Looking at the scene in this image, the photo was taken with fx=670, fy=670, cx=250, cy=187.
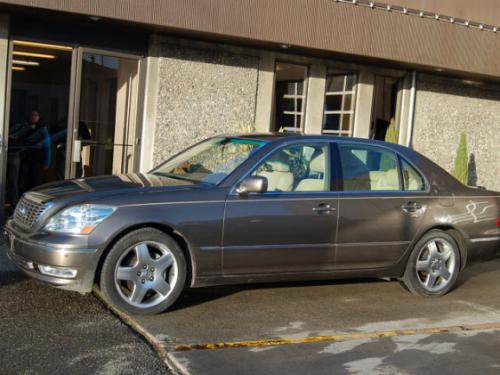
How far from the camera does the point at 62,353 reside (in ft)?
15.0

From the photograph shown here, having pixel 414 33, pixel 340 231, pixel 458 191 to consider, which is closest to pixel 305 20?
pixel 414 33

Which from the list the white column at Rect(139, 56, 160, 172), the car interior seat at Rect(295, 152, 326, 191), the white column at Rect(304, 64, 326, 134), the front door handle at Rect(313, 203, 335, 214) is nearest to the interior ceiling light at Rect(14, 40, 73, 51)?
the white column at Rect(139, 56, 160, 172)

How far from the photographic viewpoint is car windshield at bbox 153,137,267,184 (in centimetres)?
610

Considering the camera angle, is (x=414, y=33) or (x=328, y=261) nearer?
(x=328, y=261)

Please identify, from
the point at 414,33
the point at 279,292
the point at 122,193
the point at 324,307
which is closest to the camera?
the point at 122,193

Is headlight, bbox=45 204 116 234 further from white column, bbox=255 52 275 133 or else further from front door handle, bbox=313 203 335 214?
white column, bbox=255 52 275 133

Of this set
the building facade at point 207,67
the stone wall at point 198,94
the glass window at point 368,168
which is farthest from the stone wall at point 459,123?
the glass window at point 368,168

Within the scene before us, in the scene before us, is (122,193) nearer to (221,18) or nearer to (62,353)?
(62,353)

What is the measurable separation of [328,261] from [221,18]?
15.0ft

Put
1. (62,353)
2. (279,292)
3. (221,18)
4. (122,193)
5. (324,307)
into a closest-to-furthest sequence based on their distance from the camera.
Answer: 1. (62,353)
2. (122,193)
3. (324,307)
4. (279,292)
5. (221,18)

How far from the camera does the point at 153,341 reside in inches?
193

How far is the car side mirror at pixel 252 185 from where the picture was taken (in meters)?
5.76

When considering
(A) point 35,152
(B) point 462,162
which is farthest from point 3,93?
(B) point 462,162

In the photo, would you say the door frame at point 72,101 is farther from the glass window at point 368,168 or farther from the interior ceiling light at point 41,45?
the glass window at point 368,168
